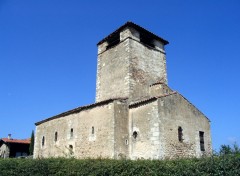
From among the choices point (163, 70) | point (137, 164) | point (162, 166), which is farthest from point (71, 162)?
point (163, 70)

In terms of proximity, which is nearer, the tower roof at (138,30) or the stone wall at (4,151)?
the tower roof at (138,30)

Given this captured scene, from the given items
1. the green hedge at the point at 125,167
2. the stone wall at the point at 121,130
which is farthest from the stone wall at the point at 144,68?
the green hedge at the point at 125,167

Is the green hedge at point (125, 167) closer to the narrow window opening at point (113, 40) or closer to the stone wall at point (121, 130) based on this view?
the stone wall at point (121, 130)

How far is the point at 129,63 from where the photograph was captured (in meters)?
20.3

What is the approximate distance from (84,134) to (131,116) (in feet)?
12.8

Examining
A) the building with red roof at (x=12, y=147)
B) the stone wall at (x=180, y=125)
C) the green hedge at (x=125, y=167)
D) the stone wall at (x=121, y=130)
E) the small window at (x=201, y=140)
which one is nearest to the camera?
the green hedge at (x=125, y=167)

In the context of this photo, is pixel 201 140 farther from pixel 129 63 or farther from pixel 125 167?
pixel 125 167

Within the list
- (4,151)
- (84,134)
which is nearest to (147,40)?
(84,134)

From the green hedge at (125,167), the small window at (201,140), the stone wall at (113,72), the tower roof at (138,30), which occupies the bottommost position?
the green hedge at (125,167)

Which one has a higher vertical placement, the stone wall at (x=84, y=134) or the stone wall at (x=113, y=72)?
the stone wall at (x=113, y=72)

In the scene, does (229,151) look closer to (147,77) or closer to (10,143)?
(147,77)

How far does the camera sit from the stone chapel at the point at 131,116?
55.0 feet

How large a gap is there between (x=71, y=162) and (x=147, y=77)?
10.0 m

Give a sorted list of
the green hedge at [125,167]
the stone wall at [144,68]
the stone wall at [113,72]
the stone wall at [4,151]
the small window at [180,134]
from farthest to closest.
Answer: the stone wall at [4,151] < the stone wall at [113,72] < the stone wall at [144,68] < the small window at [180,134] < the green hedge at [125,167]
